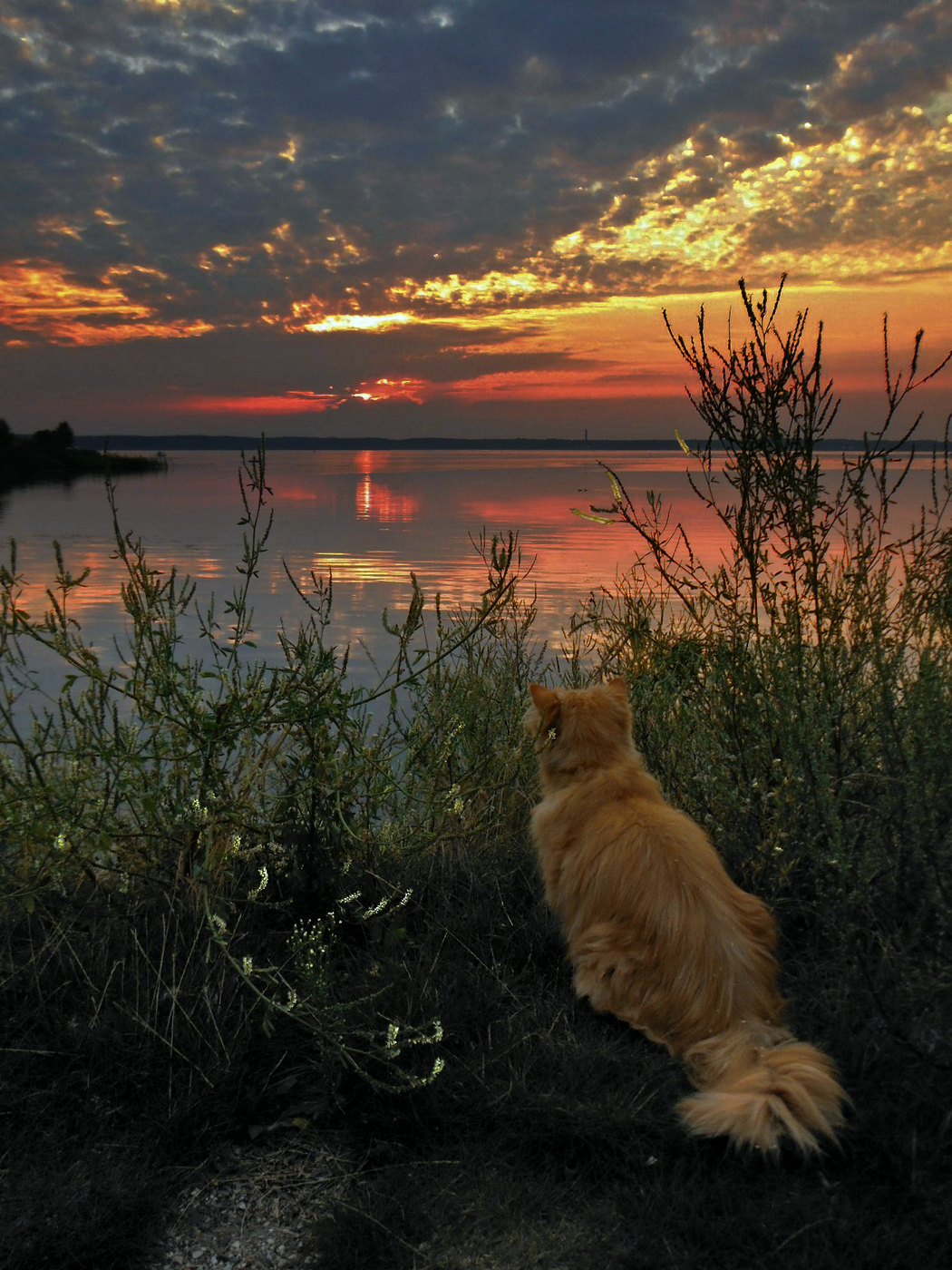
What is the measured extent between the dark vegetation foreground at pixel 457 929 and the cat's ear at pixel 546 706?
0.45 metres

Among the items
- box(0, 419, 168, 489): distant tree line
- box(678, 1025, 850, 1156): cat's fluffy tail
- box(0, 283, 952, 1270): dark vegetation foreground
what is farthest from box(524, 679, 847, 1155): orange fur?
box(0, 419, 168, 489): distant tree line

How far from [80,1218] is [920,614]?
4.54 meters

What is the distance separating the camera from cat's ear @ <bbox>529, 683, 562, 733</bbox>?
388cm

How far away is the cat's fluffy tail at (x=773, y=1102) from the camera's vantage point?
2.43 metres

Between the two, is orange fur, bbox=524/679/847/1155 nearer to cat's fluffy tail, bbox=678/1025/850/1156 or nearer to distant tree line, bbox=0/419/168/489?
cat's fluffy tail, bbox=678/1025/850/1156

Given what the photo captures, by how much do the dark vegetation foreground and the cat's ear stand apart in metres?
0.45

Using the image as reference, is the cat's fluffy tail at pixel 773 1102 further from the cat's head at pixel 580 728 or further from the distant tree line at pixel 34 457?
the distant tree line at pixel 34 457

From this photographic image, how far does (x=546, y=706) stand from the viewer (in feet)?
12.7

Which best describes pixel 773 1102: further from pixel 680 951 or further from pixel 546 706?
pixel 546 706

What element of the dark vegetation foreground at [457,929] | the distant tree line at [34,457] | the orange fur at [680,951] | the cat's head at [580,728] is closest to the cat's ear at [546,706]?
the cat's head at [580,728]

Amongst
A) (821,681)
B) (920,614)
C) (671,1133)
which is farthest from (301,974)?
(920,614)

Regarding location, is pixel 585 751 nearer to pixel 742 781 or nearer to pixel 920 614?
pixel 742 781

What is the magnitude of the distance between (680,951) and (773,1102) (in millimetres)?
593

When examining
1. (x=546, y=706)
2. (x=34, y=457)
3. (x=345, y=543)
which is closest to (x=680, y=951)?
(x=546, y=706)
